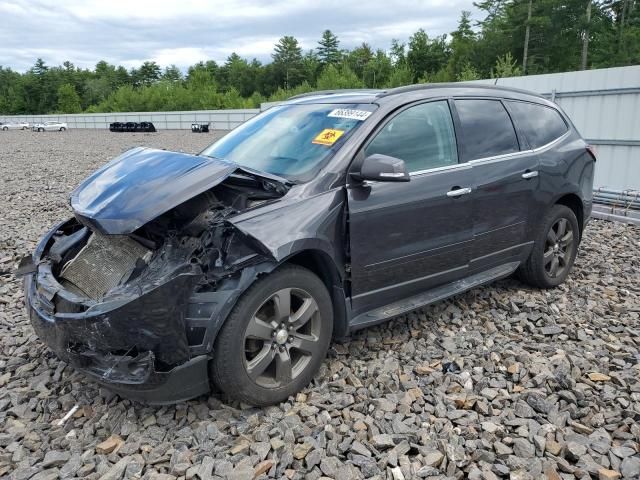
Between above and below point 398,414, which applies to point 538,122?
above

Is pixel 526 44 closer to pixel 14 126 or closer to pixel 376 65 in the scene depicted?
pixel 376 65

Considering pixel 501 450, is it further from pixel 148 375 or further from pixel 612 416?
pixel 148 375

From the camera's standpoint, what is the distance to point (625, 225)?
7508mm

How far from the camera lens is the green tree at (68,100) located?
309ft

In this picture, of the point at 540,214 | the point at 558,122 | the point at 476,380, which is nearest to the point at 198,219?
the point at 476,380

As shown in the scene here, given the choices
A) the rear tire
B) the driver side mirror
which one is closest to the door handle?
the driver side mirror

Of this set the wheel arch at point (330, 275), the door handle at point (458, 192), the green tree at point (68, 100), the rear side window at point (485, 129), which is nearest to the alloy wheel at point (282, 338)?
the wheel arch at point (330, 275)

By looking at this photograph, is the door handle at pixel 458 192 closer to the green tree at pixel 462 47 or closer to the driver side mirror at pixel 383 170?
the driver side mirror at pixel 383 170

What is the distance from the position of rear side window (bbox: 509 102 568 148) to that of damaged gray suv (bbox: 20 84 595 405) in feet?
0.34

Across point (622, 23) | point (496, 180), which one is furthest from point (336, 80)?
point (496, 180)

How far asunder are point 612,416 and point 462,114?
2296 mm

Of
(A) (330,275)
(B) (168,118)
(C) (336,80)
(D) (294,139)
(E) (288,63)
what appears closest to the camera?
(A) (330,275)

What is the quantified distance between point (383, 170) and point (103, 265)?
1774 mm

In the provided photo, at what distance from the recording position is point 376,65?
7675 centimetres
